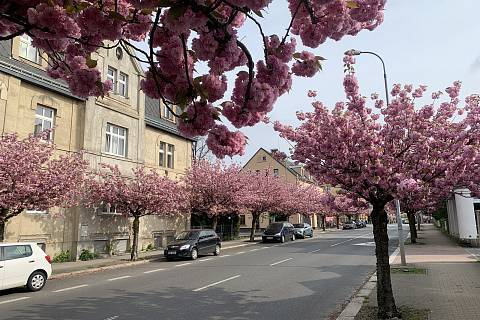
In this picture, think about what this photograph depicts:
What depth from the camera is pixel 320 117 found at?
9.20 m

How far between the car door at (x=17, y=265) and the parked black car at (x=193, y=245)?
9664 millimetres

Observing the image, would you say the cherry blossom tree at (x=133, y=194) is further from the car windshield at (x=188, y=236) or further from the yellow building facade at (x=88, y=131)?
the car windshield at (x=188, y=236)

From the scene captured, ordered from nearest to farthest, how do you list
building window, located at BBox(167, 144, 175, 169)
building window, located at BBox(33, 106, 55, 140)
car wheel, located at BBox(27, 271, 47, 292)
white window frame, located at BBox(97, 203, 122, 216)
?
1. car wheel, located at BBox(27, 271, 47, 292)
2. building window, located at BBox(33, 106, 55, 140)
3. white window frame, located at BBox(97, 203, 122, 216)
4. building window, located at BBox(167, 144, 175, 169)

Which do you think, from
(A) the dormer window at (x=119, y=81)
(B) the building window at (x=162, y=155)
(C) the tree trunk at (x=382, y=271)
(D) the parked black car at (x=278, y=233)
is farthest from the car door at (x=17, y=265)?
(D) the parked black car at (x=278, y=233)

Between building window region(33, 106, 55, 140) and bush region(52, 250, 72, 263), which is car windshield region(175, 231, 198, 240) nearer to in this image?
bush region(52, 250, 72, 263)

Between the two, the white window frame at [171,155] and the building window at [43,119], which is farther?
the white window frame at [171,155]

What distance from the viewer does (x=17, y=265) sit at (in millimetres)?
12078

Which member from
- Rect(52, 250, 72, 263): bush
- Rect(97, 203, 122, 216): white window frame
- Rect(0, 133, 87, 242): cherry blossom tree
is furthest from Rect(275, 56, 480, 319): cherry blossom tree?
Rect(97, 203, 122, 216): white window frame

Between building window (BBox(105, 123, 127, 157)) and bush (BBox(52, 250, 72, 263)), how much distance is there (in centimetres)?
617

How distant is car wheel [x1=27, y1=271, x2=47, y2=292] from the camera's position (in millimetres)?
12430

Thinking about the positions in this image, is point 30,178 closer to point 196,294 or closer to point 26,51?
point 196,294

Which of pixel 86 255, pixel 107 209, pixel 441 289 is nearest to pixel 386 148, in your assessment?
pixel 441 289

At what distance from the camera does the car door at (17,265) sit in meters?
11.8

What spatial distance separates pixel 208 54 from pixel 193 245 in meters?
20.0
